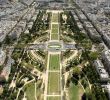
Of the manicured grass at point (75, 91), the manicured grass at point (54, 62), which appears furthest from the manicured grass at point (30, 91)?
the manicured grass at point (54, 62)

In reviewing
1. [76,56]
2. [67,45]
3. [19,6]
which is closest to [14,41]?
[67,45]

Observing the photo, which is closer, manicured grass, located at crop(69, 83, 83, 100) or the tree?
manicured grass, located at crop(69, 83, 83, 100)

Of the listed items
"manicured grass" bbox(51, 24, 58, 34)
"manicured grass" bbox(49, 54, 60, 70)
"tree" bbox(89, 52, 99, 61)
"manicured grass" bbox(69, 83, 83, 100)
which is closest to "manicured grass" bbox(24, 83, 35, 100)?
"manicured grass" bbox(69, 83, 83, 100)

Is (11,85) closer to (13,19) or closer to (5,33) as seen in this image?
(5,33)

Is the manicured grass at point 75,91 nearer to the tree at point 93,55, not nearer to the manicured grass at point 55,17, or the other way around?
the tree at point 93,55

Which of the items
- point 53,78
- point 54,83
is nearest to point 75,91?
point 54,83

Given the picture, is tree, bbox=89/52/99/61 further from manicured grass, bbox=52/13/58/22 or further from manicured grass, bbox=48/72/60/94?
manicured grass, bbox=52/13/58/22
